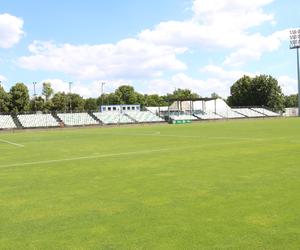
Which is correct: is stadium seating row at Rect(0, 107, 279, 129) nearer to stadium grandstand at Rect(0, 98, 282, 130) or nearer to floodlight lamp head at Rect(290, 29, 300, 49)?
stadium grandstand at Rect(0, 98, 282, 130)

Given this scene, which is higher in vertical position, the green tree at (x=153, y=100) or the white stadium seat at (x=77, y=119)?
the green tree at (x=153, y=100)

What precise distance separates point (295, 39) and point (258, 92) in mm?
28411

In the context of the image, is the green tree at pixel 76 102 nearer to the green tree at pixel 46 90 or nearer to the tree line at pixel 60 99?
the tree line at pixel 60 99

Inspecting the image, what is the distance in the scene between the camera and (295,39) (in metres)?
95.5

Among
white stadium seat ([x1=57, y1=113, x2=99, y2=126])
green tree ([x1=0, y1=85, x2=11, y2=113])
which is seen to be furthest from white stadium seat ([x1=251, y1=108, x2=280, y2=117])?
green tree ([x1=0, y1=85, x2=11, y2=113])

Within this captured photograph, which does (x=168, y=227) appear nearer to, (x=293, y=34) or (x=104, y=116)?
(x=104, y=116)

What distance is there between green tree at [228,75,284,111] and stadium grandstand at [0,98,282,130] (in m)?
7.69

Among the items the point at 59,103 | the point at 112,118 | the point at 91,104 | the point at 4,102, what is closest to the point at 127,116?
the point at 112,118

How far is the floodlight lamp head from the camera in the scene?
312 feet

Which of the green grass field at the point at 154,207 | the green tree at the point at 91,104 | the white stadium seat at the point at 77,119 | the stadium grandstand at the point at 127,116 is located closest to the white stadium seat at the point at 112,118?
the stadium grandstand at the point at 127,116

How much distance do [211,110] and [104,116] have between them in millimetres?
30754

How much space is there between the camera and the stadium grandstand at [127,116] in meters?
78.9

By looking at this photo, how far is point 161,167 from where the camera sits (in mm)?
16750

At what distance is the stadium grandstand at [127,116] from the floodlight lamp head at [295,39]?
57.3 ft
